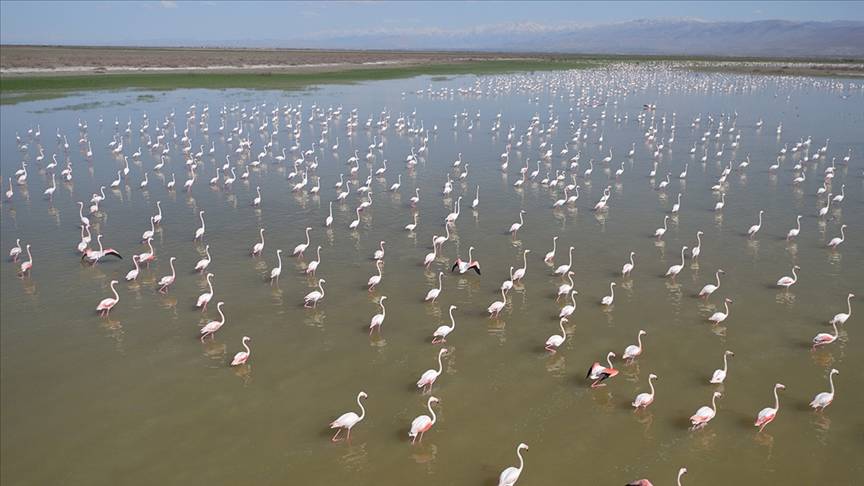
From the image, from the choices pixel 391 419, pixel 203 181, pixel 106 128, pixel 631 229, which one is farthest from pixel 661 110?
pixel 391 419

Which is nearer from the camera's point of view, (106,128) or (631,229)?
(631,229)

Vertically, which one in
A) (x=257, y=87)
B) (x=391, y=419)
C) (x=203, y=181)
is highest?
(x=257, y=87)

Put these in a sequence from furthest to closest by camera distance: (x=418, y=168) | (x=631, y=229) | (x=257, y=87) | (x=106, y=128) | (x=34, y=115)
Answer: (x=257, y=87), (x=34, y=115), (x=106, y=128), (x=418, y=168), (x=631, y=229)

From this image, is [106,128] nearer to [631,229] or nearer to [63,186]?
[63,186]

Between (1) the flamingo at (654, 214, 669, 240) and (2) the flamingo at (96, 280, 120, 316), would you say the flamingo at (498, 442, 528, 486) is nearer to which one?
(2) the flamingo at (96, 280, 120, 316)

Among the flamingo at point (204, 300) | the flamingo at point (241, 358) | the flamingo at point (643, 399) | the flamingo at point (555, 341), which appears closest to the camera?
the flamingo at point (643, 399)

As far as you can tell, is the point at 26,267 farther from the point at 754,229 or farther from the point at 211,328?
the point at 754,229

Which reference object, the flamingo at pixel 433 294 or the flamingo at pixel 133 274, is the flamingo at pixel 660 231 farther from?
the flamingo at pixel 133 274

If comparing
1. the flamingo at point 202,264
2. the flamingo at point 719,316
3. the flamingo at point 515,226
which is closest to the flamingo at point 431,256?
the flamingo at point 515,226
